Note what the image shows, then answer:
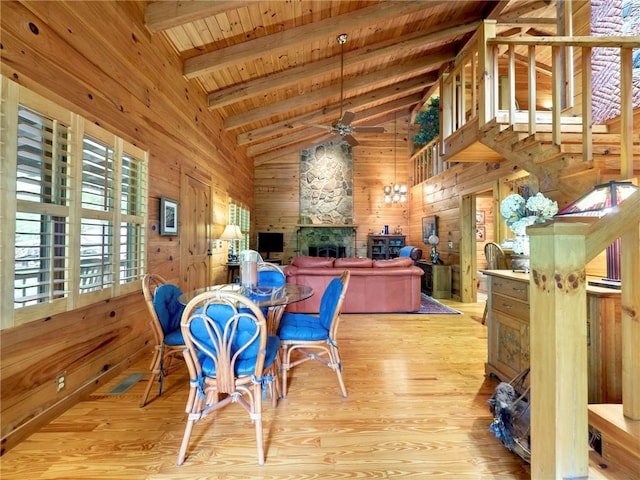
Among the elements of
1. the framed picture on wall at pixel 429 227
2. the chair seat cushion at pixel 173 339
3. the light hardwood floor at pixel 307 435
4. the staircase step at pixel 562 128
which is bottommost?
the light hardwood floor at pixel 307 435

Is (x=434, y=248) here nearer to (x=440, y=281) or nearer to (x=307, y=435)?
(x=440, y=281)

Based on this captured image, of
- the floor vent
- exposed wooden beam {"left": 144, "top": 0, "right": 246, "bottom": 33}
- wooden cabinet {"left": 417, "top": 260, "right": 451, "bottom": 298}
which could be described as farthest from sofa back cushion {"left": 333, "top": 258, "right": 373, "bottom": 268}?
exposed wooden beam {"left": 144, "top": 0, "right": 246, "bottom": 33}

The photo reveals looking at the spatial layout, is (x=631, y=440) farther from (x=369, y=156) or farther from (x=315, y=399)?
(x=369, y=156)

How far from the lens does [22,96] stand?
162cm

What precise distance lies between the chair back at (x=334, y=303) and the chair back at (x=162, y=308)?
1176 mm

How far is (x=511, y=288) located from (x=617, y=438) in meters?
1.18

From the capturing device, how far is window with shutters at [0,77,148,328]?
5.16ft

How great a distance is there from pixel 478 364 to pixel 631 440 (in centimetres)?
171

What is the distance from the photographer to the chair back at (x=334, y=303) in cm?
211

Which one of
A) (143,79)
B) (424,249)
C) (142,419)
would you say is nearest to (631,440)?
(142,419)

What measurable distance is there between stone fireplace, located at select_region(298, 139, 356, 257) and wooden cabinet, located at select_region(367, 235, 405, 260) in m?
0.56

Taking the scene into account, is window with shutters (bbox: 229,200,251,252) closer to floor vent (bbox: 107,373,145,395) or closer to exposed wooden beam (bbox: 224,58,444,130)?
exposed wooden beam (bbox: 224,58,444,130)

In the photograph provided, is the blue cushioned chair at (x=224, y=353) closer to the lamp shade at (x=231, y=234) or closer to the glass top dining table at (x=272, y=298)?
the glass top dining table at (x=272, y=298)

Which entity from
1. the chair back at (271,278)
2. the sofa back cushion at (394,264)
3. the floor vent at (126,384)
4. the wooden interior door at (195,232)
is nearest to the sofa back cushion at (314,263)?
the sofa back cushion at (394,264)
